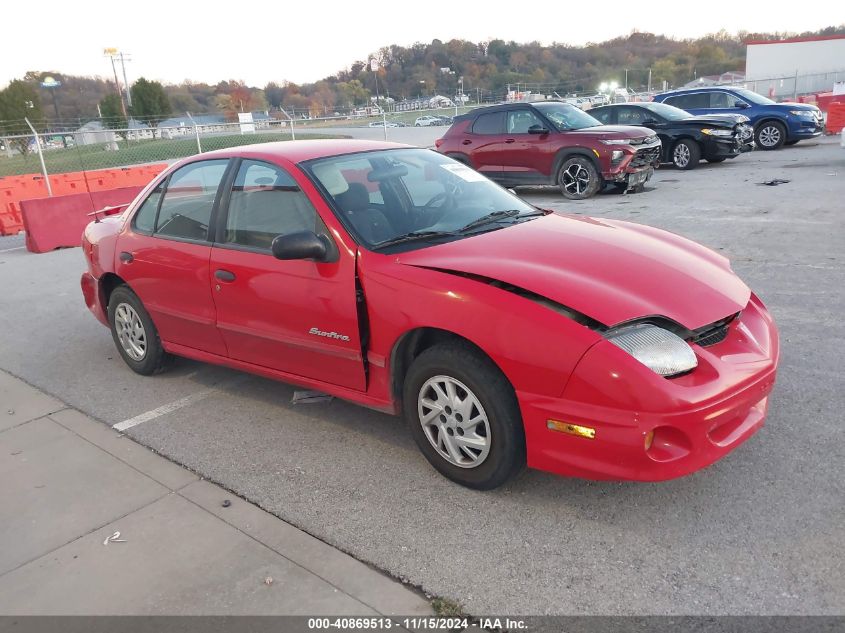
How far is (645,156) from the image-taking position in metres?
12.0

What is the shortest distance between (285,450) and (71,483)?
44.7 inches

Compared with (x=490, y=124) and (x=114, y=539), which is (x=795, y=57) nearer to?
(x=490, y=124)

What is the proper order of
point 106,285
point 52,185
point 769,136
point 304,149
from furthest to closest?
point 769,136 < point 52,185 < point 106,285 < point 304,149

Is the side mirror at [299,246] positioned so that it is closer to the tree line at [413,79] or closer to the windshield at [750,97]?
the windshield at [750,97]

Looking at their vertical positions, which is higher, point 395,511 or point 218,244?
point 218,244

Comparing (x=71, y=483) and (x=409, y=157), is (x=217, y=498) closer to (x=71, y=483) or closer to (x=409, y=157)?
(x=71, y=483)

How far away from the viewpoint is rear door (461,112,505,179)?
1272 centimetres

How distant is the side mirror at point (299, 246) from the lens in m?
3.49

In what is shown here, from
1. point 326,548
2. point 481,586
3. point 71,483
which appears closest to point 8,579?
point 71,483

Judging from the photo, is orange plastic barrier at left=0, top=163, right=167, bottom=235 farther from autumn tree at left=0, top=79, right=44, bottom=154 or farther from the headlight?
autumn tree at left=0, top=79, right=44, bottom=154

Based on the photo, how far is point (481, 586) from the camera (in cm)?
265

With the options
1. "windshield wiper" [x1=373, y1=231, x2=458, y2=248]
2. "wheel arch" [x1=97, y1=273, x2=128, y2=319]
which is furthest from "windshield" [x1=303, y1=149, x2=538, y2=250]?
"wheel arch" [x1=97, y1=273, x2=128, y2=319]

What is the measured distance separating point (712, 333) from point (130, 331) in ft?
13.3

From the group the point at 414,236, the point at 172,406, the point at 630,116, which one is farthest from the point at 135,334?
the point at 630,116
